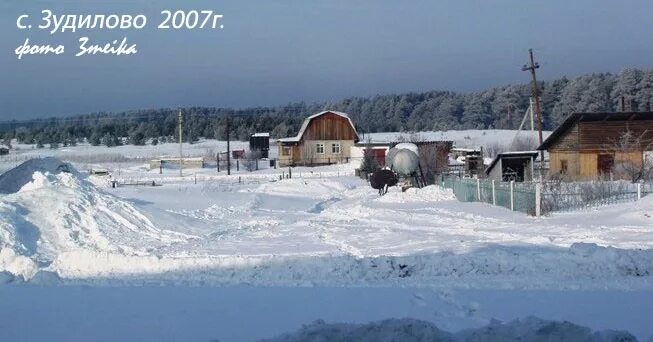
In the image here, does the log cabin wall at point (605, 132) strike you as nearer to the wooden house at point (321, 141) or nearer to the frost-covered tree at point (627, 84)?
the wooden house at point (321, 141)

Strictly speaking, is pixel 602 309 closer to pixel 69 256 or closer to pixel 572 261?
pixel 572 261

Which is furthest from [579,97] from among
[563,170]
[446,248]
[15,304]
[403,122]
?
[15,304]

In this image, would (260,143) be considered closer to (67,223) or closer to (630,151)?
(630,151)

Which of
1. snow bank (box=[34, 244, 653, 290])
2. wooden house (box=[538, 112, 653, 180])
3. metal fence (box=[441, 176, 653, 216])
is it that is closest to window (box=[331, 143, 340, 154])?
wooden house (box=[538, 112, 653, 180])

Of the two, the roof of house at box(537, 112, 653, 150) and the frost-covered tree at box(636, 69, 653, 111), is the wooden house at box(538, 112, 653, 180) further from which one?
the frost-covered tree at box(636, 69, 653, 111)

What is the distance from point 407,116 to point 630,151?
133791 mm

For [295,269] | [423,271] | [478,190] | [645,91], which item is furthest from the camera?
[645,91]

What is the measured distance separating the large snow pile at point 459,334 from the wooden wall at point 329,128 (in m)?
80.1

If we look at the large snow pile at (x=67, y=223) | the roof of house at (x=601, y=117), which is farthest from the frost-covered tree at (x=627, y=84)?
the large snow pile at (x=67, y=223)

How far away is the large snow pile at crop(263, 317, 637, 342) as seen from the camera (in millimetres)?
8102

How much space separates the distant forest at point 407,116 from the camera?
12138 centimetres

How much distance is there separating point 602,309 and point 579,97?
118 metres

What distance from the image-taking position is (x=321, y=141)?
89312 millimetres

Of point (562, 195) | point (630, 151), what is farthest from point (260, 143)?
point (562, 195)
